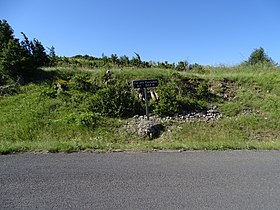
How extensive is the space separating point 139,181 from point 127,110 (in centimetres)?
679

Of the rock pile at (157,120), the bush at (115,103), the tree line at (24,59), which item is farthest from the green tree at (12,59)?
the rock pile at (157,120)

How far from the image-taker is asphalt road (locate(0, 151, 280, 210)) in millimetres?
Answer: 3695

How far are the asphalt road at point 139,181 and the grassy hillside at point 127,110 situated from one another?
35.2 inches

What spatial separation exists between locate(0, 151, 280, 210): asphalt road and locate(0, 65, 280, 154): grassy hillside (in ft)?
2.94

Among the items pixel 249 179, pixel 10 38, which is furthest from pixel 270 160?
pixel 10 38

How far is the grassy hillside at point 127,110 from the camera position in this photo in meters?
8.04

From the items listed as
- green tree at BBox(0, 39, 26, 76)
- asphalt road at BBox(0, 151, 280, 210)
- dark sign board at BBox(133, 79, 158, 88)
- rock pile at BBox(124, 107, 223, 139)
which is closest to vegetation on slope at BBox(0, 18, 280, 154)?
green tree at BBox(0, 39, 26, 76)

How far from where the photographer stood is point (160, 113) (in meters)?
11.0

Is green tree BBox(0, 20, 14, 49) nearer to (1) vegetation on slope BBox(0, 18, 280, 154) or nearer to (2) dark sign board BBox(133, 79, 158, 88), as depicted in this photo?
(1) vegetation on slope BBox(0, 18, 280, 154)

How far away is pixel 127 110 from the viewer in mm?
11109

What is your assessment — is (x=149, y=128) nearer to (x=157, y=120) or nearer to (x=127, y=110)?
(x=157, y=120)

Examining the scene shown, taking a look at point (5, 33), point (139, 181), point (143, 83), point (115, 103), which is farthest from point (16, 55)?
point (139, 181)

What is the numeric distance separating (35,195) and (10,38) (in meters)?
13.1

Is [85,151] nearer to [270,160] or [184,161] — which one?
[184,161]
